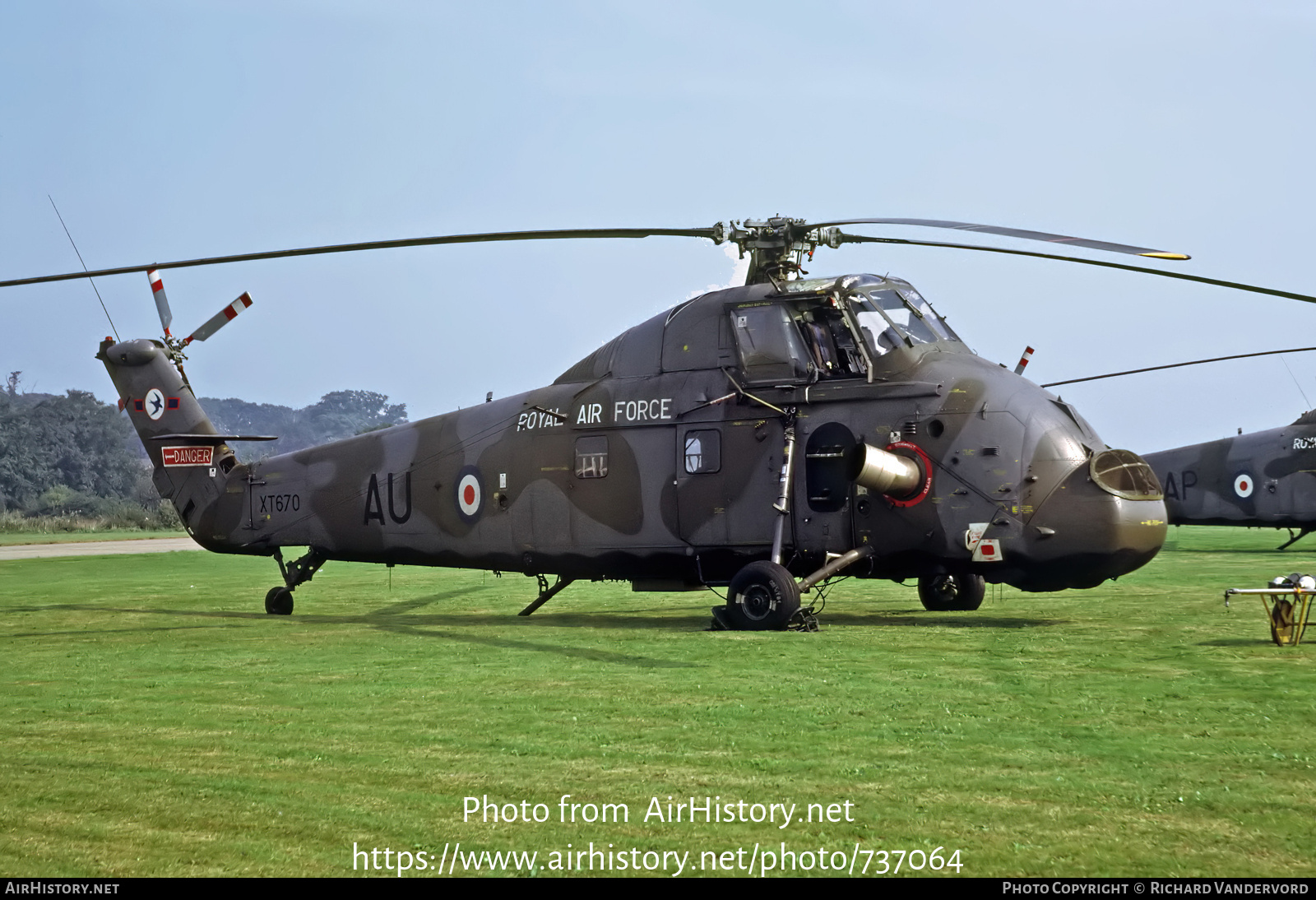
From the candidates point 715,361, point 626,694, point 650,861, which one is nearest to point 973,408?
point 715,361

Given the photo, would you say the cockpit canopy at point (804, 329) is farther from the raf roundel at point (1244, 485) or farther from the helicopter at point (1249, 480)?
the raf roundel at point (1244, 485)

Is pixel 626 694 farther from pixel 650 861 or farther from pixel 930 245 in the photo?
pixel 930 245

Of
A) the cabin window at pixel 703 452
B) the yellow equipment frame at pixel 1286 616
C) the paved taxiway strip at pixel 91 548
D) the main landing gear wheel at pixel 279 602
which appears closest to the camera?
the yellow equipment frame at pixel 1286 616

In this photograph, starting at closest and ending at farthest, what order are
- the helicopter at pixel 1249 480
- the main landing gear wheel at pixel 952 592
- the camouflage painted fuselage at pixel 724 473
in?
the camouflage painted fuselage at pixel 724 473
the main landing gear wheel at pixel 952 592
the helicopter at pixel 1249 480

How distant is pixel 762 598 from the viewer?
15.5 meters

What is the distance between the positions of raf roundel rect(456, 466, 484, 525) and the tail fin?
492 centimetres

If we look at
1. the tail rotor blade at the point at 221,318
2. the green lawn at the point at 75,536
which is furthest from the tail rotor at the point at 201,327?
the green lawn at the point at 75,536

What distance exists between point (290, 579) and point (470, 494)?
3.91 m

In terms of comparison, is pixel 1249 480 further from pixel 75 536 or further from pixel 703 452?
pixel 75 536

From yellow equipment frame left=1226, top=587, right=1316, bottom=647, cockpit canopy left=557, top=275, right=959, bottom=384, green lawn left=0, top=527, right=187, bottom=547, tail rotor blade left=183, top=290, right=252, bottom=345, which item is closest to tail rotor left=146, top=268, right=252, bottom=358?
tail rotor blade left=183, top=290, right=252, bottom=345

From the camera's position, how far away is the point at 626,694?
1048cm

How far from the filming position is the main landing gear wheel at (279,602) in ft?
68.3

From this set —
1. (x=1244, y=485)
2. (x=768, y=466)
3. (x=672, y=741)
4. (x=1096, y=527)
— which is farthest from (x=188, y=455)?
(x=1244, y=485)

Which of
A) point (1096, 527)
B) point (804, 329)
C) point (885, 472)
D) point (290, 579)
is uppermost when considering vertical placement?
point (804, 329)
